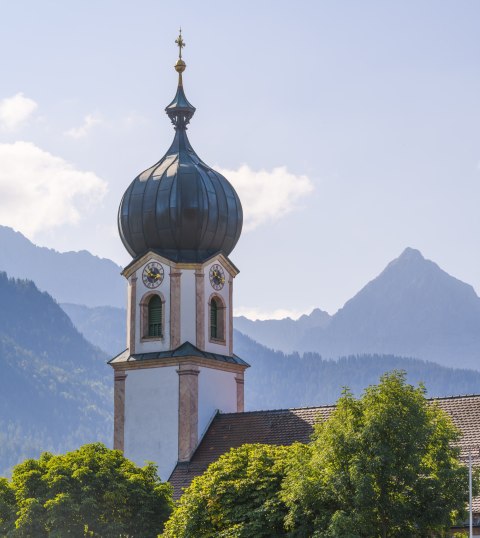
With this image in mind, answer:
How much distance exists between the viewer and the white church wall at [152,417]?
76.9 meters

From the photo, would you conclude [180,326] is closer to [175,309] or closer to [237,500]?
[175,309]

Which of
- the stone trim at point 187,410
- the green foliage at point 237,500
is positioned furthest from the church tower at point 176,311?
the green foliage at point 237,500

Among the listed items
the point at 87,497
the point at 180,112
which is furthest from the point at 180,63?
the point at 87,497

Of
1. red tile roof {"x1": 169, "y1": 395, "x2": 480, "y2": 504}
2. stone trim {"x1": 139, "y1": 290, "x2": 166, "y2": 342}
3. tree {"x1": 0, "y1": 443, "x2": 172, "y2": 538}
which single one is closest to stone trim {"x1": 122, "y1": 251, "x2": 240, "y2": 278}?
stone trim {"x1": 139, "y1": 290, "x2": 166, "y2": 342}

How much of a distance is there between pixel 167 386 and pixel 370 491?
26031 mm

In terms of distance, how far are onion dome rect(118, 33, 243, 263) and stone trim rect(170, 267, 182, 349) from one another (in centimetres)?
92

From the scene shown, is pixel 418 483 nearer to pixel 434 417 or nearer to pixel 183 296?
pixel 434 417

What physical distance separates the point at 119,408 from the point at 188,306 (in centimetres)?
602

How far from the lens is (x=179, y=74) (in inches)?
3351

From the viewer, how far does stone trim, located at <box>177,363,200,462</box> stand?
76.1m

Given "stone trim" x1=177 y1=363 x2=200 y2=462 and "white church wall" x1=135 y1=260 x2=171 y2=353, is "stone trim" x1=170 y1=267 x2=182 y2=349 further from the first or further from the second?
"stone trim" x1=177 y1=363 x2=200 y2=462

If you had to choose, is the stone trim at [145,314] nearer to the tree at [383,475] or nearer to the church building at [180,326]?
the church building at [180,326]

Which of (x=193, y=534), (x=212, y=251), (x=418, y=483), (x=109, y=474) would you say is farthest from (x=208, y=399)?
(x=418, y=483)

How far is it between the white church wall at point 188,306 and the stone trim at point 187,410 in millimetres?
1647
